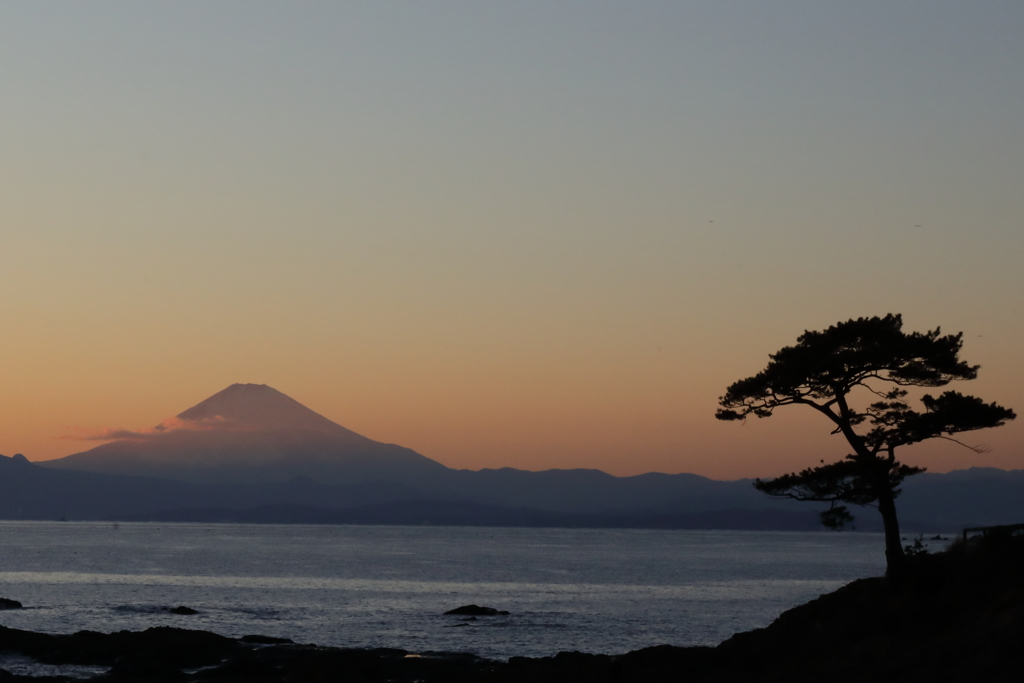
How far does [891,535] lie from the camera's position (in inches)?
1191

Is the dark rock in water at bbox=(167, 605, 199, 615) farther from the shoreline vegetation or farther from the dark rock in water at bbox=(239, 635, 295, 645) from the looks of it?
the shoreline vegetation

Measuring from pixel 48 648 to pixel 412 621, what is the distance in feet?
90.6

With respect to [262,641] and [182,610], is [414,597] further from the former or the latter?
[262,641]

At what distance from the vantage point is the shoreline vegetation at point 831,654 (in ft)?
81.9

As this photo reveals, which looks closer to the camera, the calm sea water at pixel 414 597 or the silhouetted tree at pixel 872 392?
the silhouetted tree at pixel 872 392

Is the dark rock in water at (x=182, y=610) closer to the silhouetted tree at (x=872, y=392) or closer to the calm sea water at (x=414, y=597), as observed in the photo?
the calm sea water at (x=414, y=597)

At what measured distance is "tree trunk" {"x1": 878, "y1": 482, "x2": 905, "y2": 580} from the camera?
29.9 meters

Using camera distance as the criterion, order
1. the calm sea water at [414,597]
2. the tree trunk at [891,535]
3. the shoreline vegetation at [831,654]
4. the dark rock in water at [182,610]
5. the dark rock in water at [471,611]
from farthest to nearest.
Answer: the dark rock in water at [471,611], the dark rock in water at [182,610], the calm sea water at [414,597], the tree trunk at [891,535], the shoreline vegetation at [831,654]

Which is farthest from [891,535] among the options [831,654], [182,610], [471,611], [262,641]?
[182,610]

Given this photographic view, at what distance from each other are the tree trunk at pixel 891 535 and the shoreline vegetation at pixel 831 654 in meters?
0.39

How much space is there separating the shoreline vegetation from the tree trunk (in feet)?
1.28

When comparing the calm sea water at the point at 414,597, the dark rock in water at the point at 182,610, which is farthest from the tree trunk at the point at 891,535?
the dark rock in water at the point at 182,610

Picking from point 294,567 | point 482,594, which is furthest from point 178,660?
point 294,567

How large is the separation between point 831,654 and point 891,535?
4.31 m
